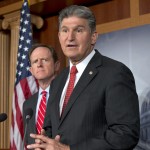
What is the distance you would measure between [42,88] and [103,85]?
1791 mm

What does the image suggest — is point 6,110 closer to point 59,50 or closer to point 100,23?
point 59,50

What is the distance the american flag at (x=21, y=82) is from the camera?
4.19 metres

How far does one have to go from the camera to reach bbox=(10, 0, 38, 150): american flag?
13.7ft

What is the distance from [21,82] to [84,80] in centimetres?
261

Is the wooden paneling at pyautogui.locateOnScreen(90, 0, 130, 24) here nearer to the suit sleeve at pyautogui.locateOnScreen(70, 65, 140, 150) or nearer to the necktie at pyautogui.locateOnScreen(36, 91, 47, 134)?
the necktie at pyautogui.locateOnScreen(36, 91, 47, 134)

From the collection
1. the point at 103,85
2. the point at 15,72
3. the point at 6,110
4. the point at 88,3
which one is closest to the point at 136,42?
the point at 88,3

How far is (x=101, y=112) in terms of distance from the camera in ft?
5.57

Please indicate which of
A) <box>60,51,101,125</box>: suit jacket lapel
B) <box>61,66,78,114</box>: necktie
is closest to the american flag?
<box>61,66,78,114</box>: necktie

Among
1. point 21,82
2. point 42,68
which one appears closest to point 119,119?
point 42,68

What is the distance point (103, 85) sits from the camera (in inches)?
67.0

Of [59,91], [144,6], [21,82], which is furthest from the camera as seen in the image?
[21,82]

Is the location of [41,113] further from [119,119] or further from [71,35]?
→ [119,119]

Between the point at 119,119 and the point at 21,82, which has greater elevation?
the point at 21,82

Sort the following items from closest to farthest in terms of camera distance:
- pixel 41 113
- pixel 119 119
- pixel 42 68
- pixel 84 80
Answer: pixel 119 119 < pixel 84 80 < pixel 41 113 < pixel 42 68
